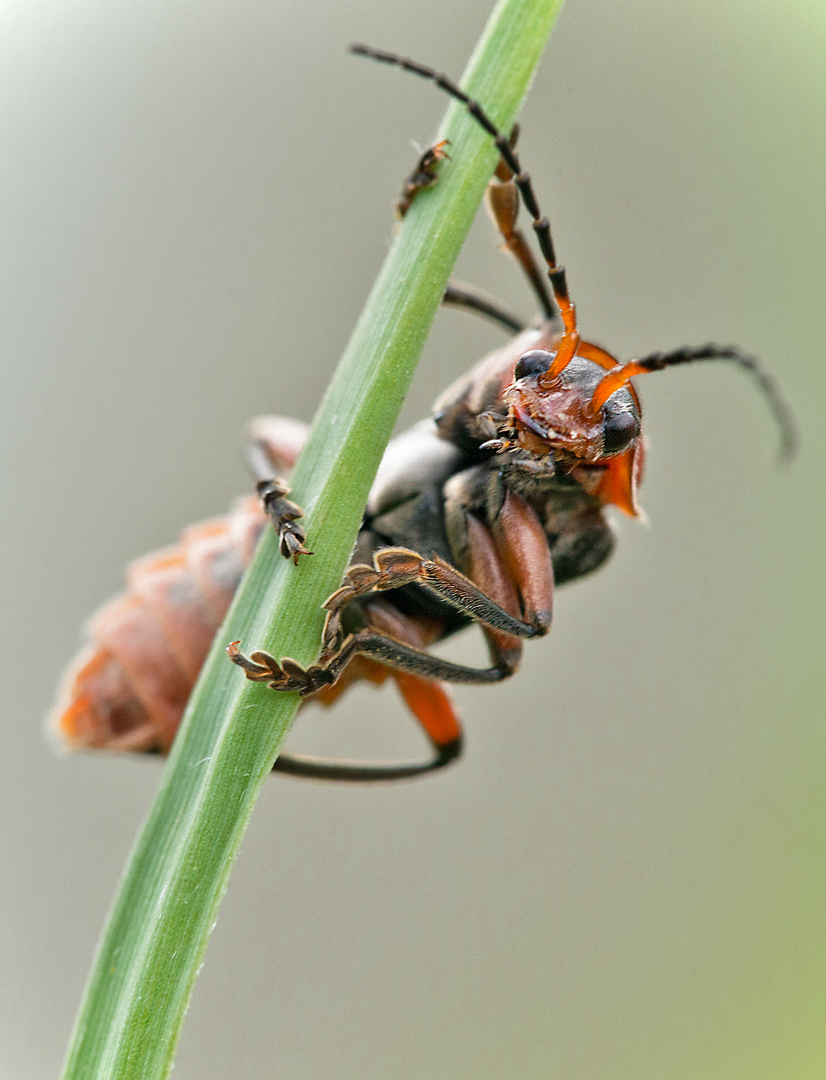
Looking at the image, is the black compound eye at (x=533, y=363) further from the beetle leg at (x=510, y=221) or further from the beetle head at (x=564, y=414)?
the beetle leg at (x=510, y=221)

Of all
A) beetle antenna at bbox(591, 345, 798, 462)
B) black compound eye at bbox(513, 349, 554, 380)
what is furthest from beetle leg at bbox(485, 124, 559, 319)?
beetle antenna at bbox(591, 345, 798, 462)

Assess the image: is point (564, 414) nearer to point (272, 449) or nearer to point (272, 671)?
point (272, 671)

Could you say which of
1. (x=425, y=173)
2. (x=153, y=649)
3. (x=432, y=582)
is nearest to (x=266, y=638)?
(x=432, y=582)

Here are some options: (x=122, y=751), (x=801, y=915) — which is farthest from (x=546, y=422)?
(x=801, y=915)

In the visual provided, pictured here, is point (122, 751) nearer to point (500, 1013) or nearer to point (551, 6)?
point (551, 6)

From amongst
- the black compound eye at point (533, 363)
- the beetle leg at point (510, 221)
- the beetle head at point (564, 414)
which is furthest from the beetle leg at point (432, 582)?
the beetle leg at point (510, 221)

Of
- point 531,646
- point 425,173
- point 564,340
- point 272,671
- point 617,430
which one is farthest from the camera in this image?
point 531,646
